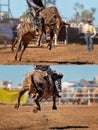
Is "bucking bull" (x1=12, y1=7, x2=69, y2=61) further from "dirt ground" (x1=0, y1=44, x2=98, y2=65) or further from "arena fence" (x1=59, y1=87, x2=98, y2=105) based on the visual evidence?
"arena fence" (x1=59, y1=87, x2=98, y2=105)

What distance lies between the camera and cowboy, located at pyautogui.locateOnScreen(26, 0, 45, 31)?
1255 centimetres

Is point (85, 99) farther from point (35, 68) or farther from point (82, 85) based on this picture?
point (35, 68)

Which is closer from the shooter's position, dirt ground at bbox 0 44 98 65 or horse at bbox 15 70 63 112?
horse at bbox 15 70 63 112

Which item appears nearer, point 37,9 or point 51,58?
point 37,9

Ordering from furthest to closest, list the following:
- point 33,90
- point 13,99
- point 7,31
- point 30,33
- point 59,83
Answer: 1. point 7,31
2. point 13,99
3. point 30,33
4. point 59,83
5. point 33,90

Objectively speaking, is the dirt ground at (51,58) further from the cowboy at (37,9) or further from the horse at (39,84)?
the horse at (39,84)

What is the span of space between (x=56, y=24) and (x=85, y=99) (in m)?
10.7

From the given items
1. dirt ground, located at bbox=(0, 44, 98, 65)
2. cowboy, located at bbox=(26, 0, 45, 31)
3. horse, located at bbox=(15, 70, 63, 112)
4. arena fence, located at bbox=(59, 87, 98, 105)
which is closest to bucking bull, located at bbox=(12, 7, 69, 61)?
cowboy, located at bbox=(26, 0, 45, 31)

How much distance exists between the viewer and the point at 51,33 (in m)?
13.1

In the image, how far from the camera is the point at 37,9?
12.9m

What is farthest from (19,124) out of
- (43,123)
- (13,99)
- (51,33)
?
(13,99)

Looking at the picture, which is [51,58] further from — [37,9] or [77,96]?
[77,96]

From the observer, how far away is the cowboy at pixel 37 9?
12555 mm

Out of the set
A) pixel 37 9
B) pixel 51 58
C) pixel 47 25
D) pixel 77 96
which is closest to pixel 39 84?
pixel 37 9
